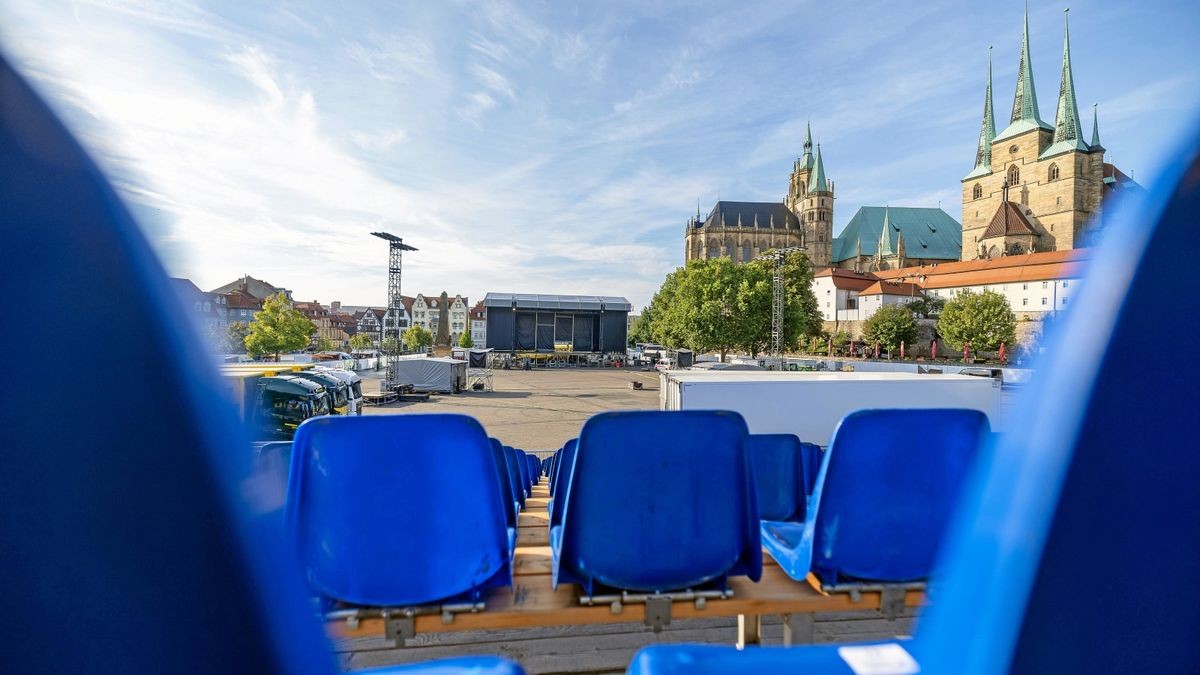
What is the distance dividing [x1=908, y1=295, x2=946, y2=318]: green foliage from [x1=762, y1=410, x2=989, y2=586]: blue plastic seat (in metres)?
72.7

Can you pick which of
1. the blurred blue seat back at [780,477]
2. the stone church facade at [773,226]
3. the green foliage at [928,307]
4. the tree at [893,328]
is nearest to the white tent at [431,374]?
the blurred blue seat back at [780,477]

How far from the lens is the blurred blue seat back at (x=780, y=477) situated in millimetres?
2822

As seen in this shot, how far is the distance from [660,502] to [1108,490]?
1.03 meters

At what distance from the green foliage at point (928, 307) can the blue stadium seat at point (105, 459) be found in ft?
244

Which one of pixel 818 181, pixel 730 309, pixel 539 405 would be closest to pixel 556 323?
pixel 730 309

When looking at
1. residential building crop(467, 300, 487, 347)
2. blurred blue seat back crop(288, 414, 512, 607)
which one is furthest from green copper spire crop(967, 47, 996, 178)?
blurred blue seat back crop(288, 414, 512, 607)

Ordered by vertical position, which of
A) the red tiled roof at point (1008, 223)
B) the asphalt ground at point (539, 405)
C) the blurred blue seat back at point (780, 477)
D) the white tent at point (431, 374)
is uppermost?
the red tiled roof at point (1008, 223)

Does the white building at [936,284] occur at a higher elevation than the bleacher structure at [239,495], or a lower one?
higher

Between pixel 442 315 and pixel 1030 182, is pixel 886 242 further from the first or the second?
pixel 442 315

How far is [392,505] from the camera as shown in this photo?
4.60 feet

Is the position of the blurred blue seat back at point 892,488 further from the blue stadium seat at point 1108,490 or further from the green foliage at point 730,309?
the green foliage at point 730,309

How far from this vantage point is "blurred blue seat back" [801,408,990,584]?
59.7 inches

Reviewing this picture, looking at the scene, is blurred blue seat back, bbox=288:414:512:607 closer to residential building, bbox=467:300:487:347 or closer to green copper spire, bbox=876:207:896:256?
residential building, bbox=467:300:487:347

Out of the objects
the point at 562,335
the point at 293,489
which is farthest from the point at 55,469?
the point at 562,335
